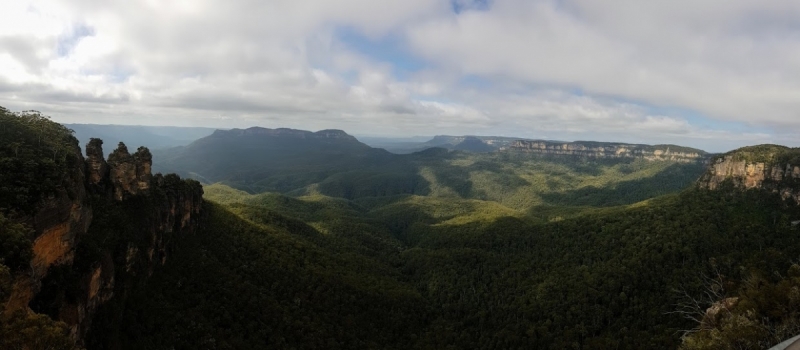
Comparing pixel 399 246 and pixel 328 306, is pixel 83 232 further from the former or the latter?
pixel 399 246

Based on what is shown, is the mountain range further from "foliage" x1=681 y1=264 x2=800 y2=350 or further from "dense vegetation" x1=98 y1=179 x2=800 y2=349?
"dense vegetation" x1=98 y1=179 x2=800 y2=349

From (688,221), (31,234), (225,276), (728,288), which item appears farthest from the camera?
(688,221)

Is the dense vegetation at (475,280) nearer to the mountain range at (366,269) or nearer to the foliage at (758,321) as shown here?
the mountain range at (366,269)

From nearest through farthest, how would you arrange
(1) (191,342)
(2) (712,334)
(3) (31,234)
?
(3) (31,234) → (2) (712,334) → (1) (191,342)

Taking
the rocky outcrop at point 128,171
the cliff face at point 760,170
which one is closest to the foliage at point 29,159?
the rocky outcrop at point 128,171

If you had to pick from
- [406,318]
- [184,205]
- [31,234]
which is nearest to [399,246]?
[406,318]

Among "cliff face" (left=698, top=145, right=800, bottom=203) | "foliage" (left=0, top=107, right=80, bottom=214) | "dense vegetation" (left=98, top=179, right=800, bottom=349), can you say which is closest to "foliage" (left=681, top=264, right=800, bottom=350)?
"dense vegetation" (left=98, top=179, right=800, bottom=349)

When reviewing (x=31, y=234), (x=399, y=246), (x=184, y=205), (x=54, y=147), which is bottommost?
(x=399, y=246)

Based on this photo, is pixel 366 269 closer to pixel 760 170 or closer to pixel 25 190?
pixel 25 190
